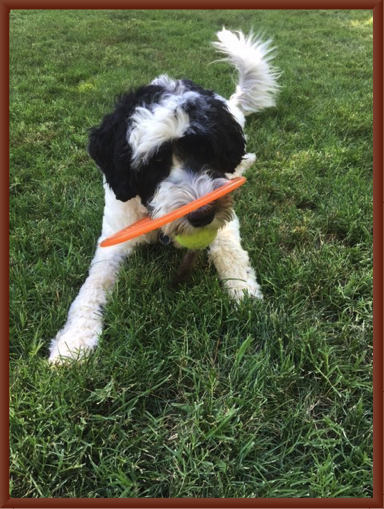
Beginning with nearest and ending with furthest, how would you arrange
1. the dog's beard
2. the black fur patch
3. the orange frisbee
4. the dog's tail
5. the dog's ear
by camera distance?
the orange frisbee < the dog's beard < the black fur patch < the dog's ear < the dog's tail

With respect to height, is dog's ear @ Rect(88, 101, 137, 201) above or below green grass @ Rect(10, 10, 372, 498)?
above

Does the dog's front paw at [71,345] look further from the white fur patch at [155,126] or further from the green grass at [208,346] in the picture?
the white fur patch at [155,126]

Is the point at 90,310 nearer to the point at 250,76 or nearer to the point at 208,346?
the point at 208,346

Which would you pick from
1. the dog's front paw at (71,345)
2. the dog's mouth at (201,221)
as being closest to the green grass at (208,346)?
the dog's front paw at (71,345)

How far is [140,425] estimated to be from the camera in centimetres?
201

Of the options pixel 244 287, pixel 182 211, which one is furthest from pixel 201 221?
pixel 244 287

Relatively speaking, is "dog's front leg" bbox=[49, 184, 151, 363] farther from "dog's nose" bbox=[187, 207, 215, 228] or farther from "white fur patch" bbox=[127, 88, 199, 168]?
"dog's nose" bbox=[187, 207, 215, 228]

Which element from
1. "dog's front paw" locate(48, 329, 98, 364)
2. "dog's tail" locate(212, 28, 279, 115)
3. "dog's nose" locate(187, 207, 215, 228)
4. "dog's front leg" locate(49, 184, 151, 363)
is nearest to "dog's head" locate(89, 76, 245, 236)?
"dog's nose" locate(187, 207, 215, 228)

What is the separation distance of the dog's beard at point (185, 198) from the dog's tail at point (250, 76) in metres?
2.93

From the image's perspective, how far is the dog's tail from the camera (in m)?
5.23

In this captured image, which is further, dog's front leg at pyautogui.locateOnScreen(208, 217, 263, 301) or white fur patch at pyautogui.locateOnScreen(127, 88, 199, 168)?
→ dog's front leg at pyautogui.locateOnScreen(208, 217, 263, 301)

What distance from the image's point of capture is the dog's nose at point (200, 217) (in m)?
2.44

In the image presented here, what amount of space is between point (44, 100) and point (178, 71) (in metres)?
2.42

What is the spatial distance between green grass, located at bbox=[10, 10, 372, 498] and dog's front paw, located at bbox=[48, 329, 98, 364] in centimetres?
7
